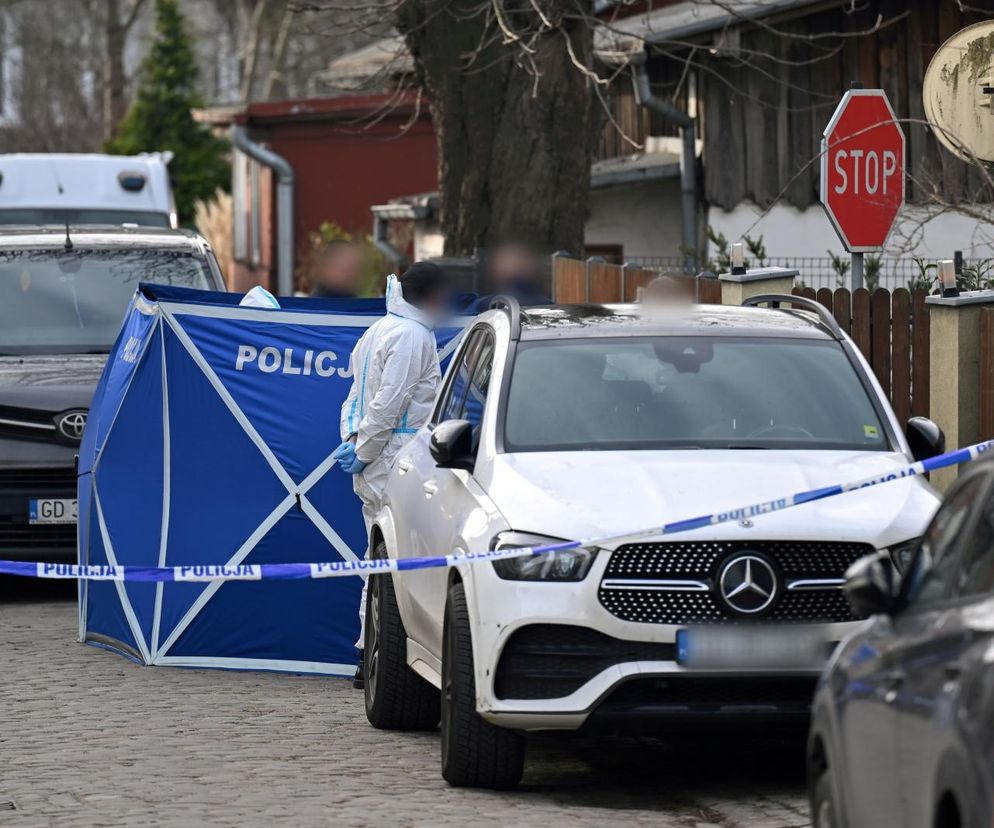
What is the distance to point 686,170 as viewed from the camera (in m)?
24.2

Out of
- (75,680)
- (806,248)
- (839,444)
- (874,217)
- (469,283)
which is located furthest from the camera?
(806,248)

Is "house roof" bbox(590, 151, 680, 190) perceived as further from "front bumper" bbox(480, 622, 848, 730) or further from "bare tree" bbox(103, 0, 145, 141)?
"bare tree" bbox(103, 0, 145, 141)

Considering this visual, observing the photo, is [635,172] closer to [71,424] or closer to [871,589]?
[71,424]

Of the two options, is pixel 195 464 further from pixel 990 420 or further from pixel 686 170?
pixel 686 170

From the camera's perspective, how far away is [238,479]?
10.4 m

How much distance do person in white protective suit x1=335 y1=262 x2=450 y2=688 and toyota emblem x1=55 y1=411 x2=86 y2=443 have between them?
3187mm

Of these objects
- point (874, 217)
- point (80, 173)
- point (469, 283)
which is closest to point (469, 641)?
point (874, 217)

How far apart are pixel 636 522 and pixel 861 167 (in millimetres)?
4666

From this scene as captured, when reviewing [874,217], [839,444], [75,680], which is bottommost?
[75,680]

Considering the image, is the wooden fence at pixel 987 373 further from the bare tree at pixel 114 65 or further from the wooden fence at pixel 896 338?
the bare tree at pixel 114 65

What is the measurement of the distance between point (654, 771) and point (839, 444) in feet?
4.53

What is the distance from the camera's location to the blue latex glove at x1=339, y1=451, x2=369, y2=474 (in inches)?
384

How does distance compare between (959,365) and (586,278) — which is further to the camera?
(586,278)

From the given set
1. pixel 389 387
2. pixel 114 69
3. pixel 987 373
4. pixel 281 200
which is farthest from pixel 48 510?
pixel 114 69
